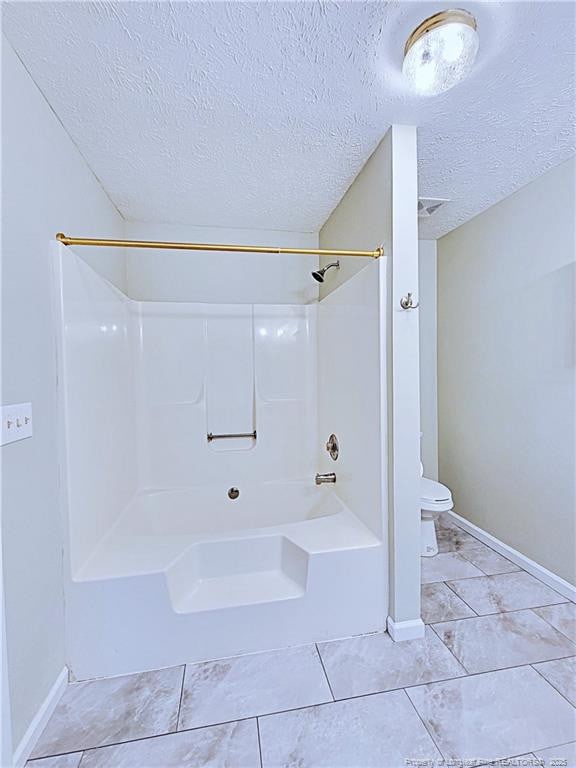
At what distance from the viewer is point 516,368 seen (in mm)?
2271

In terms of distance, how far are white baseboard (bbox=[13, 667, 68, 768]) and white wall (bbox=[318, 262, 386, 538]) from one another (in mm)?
1409

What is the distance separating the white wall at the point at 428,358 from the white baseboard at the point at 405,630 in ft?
5.14

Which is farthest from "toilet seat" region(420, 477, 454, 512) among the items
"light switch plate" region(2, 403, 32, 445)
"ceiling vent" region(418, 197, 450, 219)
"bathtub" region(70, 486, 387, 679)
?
"light switch plate" region(2, 403, 32, 445)

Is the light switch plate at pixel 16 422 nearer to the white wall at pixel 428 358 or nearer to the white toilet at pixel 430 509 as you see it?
the white toilet at pixel 430 509

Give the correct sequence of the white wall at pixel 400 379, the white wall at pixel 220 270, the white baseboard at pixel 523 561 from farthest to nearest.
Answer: the white wall at pixel 220 270
the white baseboard at pixel 523 561
the white wall at pixel 400 379

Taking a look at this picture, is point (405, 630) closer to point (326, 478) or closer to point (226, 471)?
point (326, 478)

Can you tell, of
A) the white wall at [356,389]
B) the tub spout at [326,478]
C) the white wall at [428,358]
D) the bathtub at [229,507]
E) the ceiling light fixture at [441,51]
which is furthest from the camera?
the white wall at [428,358]

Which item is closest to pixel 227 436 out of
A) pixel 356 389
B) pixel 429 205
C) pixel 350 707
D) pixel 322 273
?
pixel 356 389

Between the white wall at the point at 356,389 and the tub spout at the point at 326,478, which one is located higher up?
the white wall at the point at 356,389

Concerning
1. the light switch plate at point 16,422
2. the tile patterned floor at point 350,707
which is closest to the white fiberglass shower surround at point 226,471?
the tile patterned floor at point 350,707

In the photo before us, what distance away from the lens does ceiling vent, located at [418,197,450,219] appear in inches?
90.4

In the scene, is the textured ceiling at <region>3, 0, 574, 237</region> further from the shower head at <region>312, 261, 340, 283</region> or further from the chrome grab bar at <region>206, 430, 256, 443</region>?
the chrome grab bar at <region>206, 430, 256, 443</region>

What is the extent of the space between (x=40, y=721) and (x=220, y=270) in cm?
256

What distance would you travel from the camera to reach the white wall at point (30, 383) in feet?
3.70
